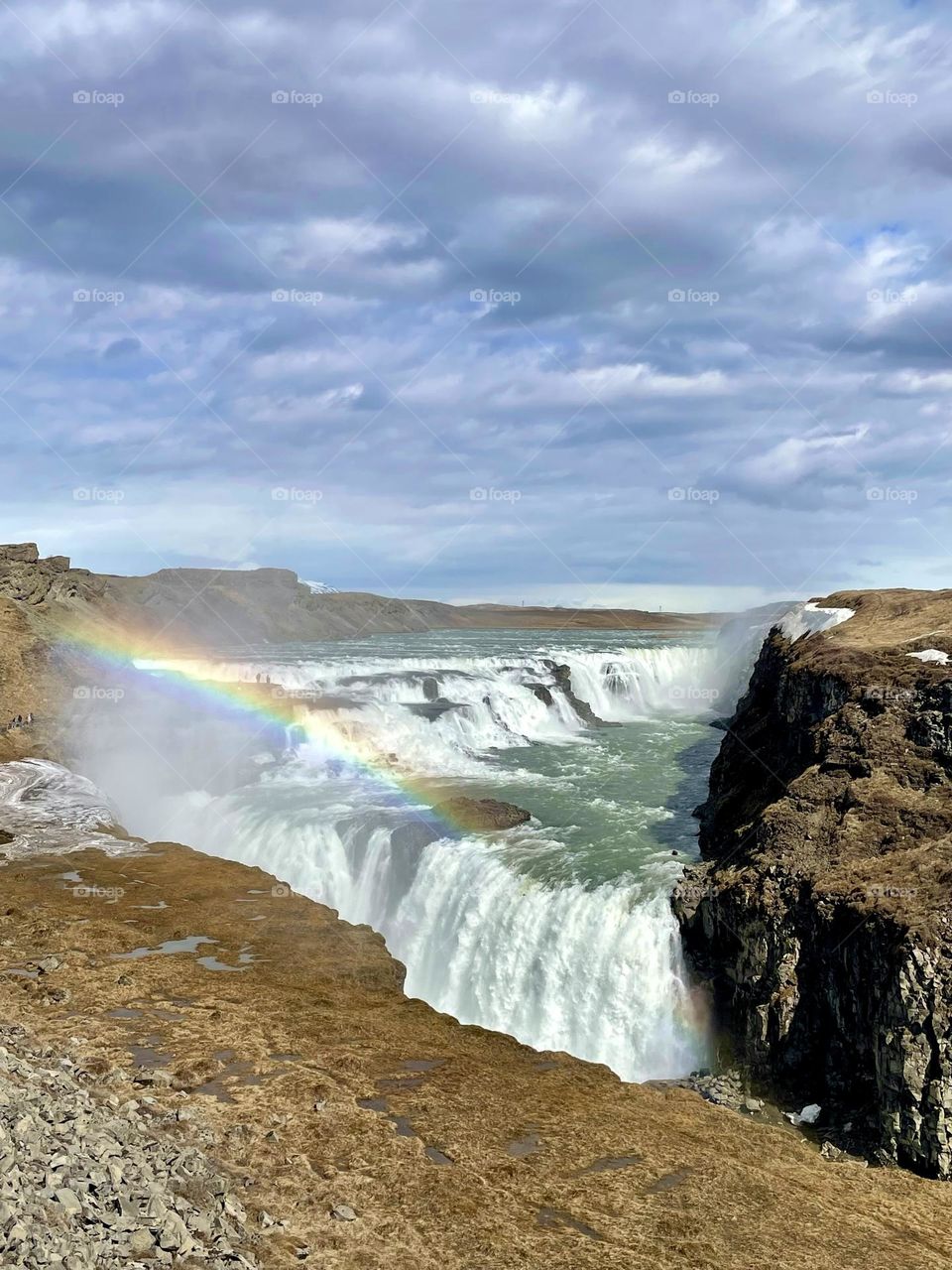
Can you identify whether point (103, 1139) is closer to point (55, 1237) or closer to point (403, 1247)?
point (55, 1237)

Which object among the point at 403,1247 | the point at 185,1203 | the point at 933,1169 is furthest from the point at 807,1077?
the point at 185,1203

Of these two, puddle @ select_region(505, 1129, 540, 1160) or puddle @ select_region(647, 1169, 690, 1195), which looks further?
puddle @ select_region(505, 1129, 540, 1160)

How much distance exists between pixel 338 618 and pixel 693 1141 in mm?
147577

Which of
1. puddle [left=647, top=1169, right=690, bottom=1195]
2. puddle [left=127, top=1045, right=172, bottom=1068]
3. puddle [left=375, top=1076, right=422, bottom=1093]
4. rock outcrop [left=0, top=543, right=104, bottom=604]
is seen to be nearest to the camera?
puddle [left=647, top=1169, right=690, bottom=1195]

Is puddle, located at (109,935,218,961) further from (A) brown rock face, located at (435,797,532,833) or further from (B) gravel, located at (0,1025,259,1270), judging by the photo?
(A) brown rock face, located at (435,797,532,833)

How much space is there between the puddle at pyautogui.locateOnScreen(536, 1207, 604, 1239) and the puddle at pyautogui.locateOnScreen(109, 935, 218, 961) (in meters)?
11.2

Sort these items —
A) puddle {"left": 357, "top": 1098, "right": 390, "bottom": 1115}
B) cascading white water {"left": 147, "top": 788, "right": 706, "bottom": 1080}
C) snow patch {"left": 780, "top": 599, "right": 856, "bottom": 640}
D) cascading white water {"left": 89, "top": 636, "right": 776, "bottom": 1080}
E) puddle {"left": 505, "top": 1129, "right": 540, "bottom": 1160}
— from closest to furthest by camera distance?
puddle {"left": 505, "top": 1129, "right": 540, "bottom": 1160}, puddle {"left": 357, "top": 1098, "right": 390, "bottom": 1115}, cascading white water {"left": 147, "top": 788, "right": 706, "bottom": 1080}, cascading white water {"left": 89, "top": 636, "right": 776, "bottom": 1080}, snow patch {"left": 780, "top": 599, "right": 856, "bottom": 640}

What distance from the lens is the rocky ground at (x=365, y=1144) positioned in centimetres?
998

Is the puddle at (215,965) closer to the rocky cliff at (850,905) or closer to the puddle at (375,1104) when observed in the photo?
the puddle at (375,1104)

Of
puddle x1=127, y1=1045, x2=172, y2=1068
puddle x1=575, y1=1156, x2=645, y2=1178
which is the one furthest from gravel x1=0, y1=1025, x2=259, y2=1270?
puddle x1=575, y1=1156, x2=645, y2=1178

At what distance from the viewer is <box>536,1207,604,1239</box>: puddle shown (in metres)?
10.7

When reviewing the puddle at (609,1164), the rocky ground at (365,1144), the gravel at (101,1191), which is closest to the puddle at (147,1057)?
the rocky ground at (365,1144)

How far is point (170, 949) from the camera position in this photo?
19938mm

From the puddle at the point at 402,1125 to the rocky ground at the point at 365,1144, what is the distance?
0.04 meters
